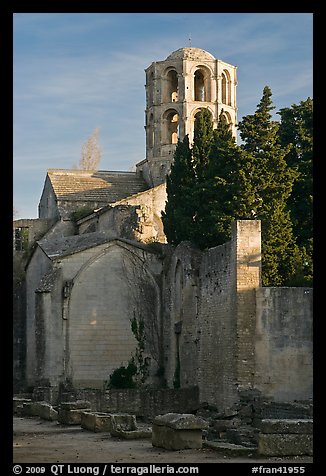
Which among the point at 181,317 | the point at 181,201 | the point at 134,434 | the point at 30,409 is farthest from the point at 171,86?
the point at 134,434

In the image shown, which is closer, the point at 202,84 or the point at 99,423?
the point at 99,423

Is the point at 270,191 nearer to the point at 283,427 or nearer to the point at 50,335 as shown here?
the point at 50,335

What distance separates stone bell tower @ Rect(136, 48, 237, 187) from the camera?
5862 centimetres

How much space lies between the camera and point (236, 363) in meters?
27.7

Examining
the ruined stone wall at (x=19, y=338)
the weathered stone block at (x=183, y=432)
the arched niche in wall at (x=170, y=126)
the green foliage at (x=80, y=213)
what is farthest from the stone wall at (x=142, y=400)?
the arched niche in wall at (x=170, y=126)

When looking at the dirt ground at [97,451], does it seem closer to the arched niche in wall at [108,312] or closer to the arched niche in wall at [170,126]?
the arched niche in wall at [108,312]

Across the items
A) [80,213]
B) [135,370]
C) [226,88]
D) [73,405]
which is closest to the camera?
[73,405]

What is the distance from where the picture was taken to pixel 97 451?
15.8 m

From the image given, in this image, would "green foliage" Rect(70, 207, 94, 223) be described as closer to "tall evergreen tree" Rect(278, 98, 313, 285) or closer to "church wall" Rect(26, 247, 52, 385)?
"church wall" Rect(26, 247, 52, 385)

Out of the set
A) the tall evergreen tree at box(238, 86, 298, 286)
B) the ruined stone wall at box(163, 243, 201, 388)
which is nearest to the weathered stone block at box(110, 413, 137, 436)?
the tall evergreen tree at box(238, 86, 298, 286)

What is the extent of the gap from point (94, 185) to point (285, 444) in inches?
1530

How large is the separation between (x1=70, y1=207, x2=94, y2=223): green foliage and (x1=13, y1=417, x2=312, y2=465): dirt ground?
93.7 feet

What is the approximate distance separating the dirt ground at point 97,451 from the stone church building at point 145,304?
334 inches
